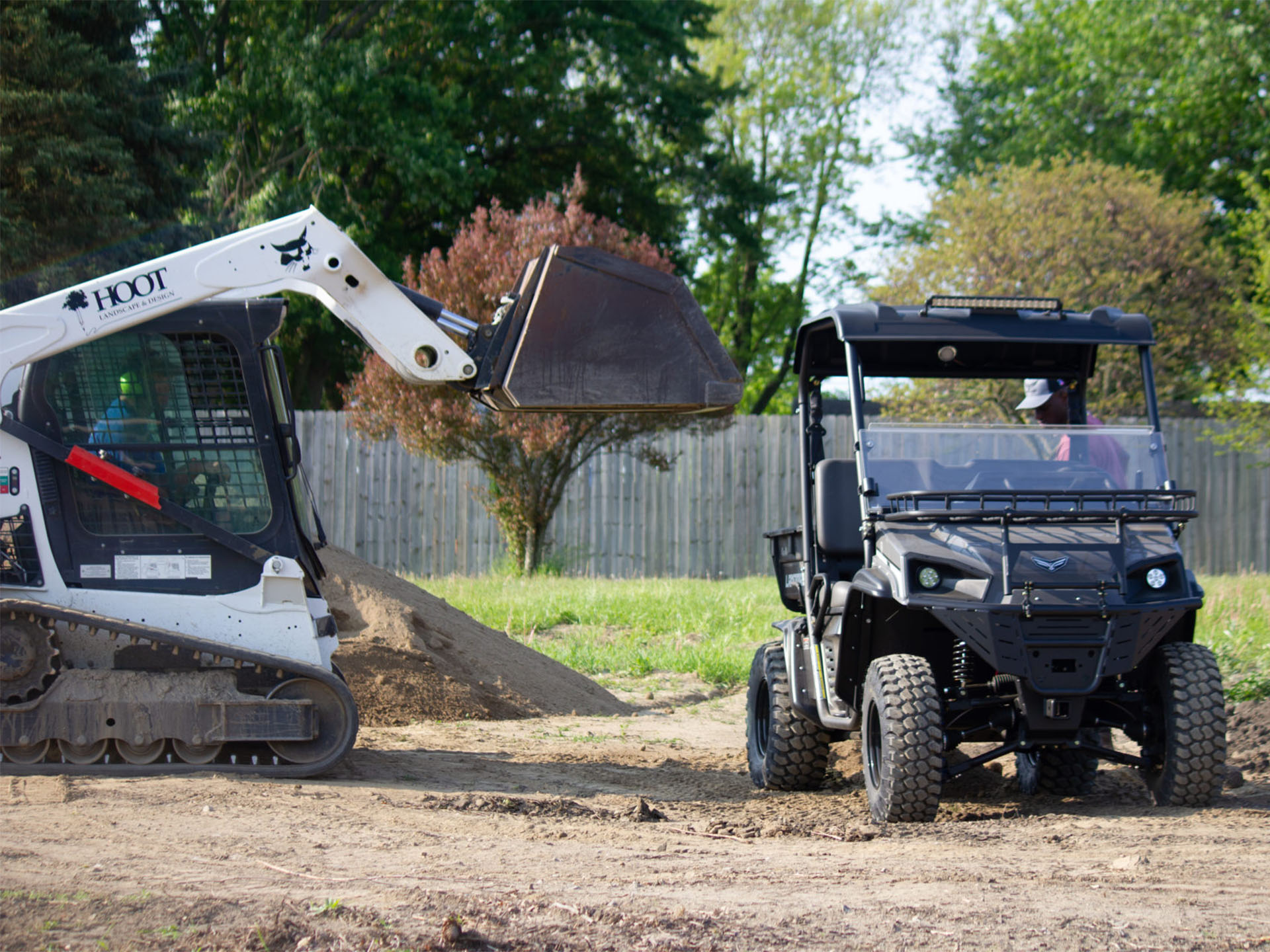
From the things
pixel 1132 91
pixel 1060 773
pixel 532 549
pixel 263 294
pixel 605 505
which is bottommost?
pixel 1060 773

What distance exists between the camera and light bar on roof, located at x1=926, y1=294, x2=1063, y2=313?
6.37 metres

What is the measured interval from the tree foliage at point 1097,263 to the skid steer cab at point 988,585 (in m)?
11.8

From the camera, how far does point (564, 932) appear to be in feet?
12.2

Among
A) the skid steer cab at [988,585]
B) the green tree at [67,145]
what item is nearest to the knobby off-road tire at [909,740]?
the skid steer cab at [988,585]

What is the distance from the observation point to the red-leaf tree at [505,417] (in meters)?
16.3

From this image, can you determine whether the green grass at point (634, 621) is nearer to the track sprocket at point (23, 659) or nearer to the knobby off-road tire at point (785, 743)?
the knobby off-road tire at point (785, 743)

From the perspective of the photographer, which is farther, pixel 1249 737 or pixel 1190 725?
pixel 1249 737

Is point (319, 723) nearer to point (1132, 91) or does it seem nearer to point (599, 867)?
point (599, 867)

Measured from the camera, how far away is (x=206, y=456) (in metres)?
6.86

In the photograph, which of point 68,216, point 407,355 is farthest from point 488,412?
point 407,355

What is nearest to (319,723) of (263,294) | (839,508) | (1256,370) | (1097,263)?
(263,294)

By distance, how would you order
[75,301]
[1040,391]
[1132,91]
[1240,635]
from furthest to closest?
[1132,91] < [1240,635] < [1040,391] < [75,301]

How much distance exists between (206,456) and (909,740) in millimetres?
4043

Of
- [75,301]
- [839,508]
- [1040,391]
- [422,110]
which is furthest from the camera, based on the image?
[422,110]
